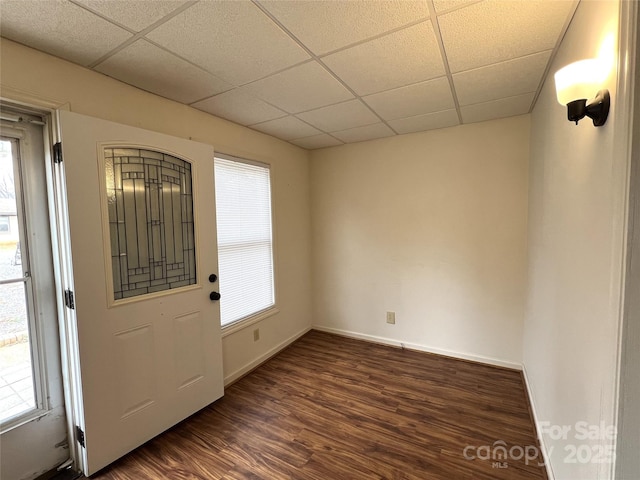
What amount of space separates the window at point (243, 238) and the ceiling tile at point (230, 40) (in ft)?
3.39

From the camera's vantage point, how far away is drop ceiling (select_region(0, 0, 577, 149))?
1.25 metres

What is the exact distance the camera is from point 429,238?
3.04 meters

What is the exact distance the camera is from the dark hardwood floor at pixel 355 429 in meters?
1.68

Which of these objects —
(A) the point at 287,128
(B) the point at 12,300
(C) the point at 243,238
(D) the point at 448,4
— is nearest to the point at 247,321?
(C) the point at 243,238

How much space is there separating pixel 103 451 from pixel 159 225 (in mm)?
1407

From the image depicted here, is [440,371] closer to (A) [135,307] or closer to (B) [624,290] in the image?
(B) [624,290]

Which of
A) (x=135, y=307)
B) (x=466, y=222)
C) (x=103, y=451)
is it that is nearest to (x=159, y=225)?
(x=135, y=307)

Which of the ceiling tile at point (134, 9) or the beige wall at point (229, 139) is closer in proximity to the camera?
the ceiling tile at point (134, 9)

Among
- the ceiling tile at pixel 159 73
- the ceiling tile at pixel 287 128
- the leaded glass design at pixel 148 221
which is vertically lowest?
the leaded glass design at pixel 148 221

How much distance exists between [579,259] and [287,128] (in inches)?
98.7

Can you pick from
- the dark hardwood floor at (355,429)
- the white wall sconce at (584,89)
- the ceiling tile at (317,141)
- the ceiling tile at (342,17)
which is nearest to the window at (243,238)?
the ceiling tile at (317,141)

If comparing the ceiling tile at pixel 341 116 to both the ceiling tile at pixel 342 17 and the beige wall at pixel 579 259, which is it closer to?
the ceiling tile at pixel 342 17

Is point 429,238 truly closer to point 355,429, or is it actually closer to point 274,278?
point 274,278

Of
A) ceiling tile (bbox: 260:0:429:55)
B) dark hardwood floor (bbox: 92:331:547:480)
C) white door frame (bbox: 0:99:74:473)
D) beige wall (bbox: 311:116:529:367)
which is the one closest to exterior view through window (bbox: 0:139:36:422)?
white door frame (bbox: 0:99:74:473)
